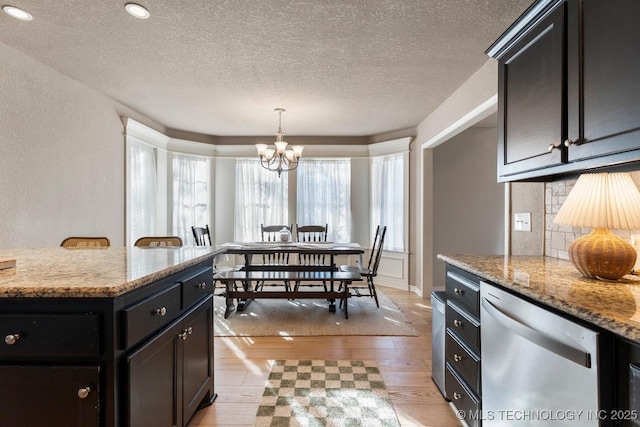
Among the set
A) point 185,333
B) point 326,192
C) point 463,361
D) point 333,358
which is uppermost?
point 326,192

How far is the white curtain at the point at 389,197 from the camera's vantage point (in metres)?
5.10

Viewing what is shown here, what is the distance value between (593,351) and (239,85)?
10.8ft

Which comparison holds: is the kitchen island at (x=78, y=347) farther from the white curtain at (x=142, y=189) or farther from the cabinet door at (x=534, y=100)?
the white curtain at (x=142, y=189)

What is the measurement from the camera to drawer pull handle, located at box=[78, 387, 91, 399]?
1.03 meters

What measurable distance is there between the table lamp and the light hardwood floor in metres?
1.19

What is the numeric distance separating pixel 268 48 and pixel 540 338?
2491 mm

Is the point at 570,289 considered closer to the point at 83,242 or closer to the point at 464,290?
the point at 464,290

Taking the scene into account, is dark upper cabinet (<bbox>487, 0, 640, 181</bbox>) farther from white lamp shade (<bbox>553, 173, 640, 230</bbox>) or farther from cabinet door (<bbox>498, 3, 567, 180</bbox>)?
white lamp shade (<bbox>553, 173, 640, 230</bbox>)

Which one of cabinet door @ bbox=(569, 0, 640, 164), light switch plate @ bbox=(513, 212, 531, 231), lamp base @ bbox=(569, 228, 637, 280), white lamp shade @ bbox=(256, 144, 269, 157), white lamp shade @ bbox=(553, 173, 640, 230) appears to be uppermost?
white lamp shade @ bbox=(256, 144, 269, 157)

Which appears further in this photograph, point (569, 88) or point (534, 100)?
point (534, 100)

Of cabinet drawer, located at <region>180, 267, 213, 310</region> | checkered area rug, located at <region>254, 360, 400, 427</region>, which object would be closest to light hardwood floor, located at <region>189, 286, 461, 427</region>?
checkered area rug, located at <region>254, 360, 400, 427</region>

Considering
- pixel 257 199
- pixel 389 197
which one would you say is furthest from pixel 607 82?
pixel 257 199

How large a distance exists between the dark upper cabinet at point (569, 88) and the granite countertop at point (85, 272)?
174 cm

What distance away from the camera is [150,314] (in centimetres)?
124
